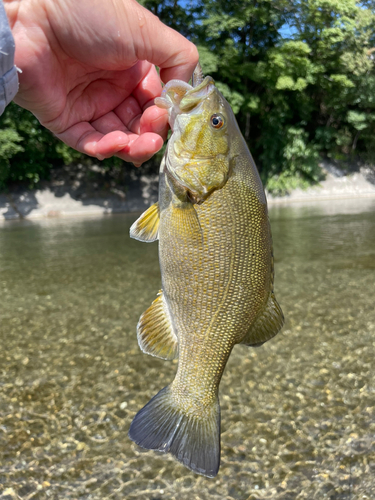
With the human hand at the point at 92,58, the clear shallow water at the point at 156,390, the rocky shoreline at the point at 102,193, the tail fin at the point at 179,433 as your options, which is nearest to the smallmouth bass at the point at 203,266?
the tail fin at the point at 179,433

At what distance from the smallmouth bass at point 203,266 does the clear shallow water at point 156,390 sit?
8.11ft

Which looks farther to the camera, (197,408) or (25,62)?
(25,62)

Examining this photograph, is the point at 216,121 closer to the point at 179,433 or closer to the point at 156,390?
the point at 179,433

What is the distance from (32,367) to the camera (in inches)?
251

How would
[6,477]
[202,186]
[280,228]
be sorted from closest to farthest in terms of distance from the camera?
[202,186], [6,477], [280,228]

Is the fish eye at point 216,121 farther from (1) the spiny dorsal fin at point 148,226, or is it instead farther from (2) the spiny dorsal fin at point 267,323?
(2) the spiny dorsal fin at point 267,323

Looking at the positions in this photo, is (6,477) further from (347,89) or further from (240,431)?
(347,89)

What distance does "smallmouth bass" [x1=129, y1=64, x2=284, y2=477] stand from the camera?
206 cm

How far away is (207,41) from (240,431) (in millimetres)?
30233

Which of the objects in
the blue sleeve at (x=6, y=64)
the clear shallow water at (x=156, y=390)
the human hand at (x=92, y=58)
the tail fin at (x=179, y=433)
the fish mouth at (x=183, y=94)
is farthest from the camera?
the clear shallow water at (x=156, y=390)

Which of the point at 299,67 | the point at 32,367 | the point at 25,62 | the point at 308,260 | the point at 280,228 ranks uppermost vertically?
the point at 25,62

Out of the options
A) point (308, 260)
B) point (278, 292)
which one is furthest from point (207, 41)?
point (278, 292)

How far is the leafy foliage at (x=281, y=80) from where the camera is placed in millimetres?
28094

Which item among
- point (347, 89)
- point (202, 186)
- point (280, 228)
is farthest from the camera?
point (347, 89)
